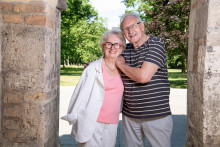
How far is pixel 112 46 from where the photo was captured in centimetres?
272

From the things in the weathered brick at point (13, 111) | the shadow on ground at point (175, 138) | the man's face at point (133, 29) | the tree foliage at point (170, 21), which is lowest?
the shadow on ground at point (175, 138)

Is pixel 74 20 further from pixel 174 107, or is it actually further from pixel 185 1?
pixel 174 107

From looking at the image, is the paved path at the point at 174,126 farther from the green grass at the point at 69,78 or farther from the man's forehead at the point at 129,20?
the green grass at the point at 69,78

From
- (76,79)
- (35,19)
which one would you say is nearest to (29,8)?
(35,19)

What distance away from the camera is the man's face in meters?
2.63

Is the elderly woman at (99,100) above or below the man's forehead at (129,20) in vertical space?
below

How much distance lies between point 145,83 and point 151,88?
8 centimetres

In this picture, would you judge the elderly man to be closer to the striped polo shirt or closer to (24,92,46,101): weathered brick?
Result: the striped polo shirt

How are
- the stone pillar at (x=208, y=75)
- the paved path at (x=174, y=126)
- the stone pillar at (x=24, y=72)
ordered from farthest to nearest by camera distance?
the paved path at (x=174, y=126) → the stone pillar at (x=24, y=72) → the stone pillar at (x=208, y=75)

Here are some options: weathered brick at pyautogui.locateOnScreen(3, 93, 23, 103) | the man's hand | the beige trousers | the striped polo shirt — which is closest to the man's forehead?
the striped polo shirt

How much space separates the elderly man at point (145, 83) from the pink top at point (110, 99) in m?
0.09

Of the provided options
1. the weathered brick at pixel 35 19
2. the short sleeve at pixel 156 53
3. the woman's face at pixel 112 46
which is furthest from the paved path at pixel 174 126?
the weathered brick at pixel 35 19

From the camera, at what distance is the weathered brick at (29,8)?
105 inches

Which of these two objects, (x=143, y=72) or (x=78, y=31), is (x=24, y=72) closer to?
(x=143, y=72)
